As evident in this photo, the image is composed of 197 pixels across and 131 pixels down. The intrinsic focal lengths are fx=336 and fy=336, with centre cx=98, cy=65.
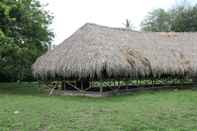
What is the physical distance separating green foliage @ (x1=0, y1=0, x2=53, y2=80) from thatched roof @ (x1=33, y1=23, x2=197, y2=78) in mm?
1202

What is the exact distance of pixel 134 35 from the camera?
1994cm

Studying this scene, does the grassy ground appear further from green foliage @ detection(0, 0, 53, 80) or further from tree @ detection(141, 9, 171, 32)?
tree @ detection(141, 9, 171, 32)

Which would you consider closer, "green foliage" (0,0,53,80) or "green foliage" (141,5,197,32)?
"green foliage" (0,0,53,80)

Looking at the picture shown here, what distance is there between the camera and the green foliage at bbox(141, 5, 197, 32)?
33531 mm

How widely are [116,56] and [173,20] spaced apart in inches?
881

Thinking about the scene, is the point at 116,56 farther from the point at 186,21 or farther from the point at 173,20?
the point at 173,20

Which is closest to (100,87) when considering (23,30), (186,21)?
(23,30)

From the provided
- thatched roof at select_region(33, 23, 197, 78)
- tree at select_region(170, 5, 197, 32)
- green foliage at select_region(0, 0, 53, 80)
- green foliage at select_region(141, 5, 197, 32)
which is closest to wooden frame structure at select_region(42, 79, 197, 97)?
thatched roof at select_region(33, 23, 197, 78)

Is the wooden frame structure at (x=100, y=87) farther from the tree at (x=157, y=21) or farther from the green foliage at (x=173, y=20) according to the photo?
the tree at (x=157, y=21)

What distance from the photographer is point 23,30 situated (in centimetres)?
1850

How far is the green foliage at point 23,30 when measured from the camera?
16.8 metres

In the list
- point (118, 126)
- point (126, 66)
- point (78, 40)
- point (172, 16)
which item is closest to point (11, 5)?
point (78, 40)

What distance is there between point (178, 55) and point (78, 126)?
12.5 meters

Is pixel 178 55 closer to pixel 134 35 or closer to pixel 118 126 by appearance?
pixel 134 35
